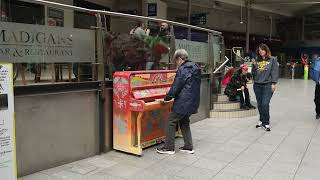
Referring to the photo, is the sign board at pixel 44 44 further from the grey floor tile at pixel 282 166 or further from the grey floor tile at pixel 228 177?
the grey floor tile at pixel 282 166

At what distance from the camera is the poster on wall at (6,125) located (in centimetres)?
308

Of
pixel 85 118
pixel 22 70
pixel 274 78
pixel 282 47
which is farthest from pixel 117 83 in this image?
pixel 282 47

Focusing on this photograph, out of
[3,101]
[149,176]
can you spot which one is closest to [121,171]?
[149,176]

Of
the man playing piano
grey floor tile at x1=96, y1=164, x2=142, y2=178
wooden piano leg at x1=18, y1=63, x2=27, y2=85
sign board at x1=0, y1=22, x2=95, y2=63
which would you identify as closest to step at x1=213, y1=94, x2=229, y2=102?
the man playing piano

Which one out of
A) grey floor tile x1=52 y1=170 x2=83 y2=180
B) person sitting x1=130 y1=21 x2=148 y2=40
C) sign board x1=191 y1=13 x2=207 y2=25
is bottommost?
grey floor tile x1=52 y1=170 x2=83 y2=180

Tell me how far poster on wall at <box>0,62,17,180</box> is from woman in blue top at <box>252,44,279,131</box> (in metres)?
4.56

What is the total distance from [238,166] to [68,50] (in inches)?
100

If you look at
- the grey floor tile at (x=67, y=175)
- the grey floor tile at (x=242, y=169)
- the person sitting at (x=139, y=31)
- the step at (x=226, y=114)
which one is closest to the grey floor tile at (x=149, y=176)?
the grey floor tile at (x=67, y=175)

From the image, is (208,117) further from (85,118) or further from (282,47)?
(282,47)

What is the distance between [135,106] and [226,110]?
3816 mm

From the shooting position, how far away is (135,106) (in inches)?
186

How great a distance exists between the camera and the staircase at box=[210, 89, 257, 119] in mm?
7934

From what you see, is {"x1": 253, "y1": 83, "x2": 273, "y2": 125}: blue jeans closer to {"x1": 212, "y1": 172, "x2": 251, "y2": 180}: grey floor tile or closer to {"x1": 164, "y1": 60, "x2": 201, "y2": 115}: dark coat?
{"x1": 164, "y1": 60, "x2": 201, "y2": 115}: dark coat

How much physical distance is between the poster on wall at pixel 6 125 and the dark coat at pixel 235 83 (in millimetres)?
5971
